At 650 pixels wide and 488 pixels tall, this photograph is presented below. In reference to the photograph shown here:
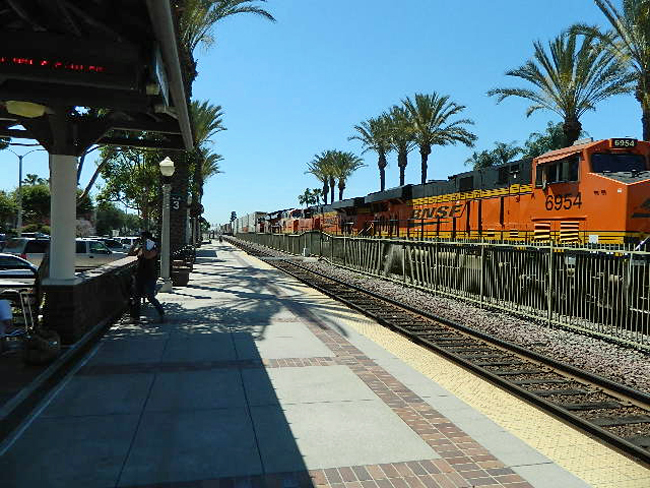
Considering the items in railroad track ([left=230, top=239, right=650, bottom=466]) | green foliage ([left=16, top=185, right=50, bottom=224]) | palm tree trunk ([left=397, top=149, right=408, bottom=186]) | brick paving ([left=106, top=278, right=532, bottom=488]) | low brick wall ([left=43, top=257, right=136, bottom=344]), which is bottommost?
railroad track ([left=230, top=239, right=650, bottom=466])

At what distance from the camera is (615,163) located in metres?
12.0

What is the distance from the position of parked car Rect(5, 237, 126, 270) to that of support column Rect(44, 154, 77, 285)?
447 inches

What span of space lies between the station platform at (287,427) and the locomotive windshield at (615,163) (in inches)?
273

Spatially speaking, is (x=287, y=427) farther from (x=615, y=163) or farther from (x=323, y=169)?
(x=323, y=169)

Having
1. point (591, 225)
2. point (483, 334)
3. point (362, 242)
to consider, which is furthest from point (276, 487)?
point (362, 242)

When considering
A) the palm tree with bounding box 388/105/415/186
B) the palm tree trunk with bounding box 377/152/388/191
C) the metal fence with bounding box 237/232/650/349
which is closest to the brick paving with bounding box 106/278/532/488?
the metal fence with bounding box 237/232/650/349

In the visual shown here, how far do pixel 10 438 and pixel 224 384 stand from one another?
227cm

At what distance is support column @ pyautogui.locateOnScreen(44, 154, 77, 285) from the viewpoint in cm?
754

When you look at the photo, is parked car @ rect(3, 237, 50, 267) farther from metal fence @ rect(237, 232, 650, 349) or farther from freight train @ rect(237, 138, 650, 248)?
freight train @ rect(237, 138, 650, 248)

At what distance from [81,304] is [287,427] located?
464 cm

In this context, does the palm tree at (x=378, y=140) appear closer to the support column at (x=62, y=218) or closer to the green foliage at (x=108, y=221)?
the support column at (x=62, y=218)

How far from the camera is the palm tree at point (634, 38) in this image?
20.2m

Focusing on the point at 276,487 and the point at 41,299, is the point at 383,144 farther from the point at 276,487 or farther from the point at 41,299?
the point at 276,487

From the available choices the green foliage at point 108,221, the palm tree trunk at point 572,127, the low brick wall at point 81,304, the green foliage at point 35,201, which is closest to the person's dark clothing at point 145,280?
the low brick wall at point 81,304
